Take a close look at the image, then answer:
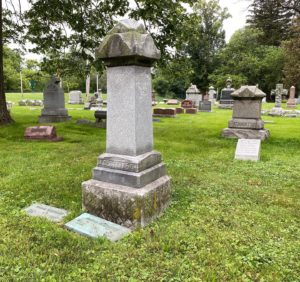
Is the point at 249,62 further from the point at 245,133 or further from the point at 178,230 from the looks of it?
the point at 178,230

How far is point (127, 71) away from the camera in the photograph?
3.60 m

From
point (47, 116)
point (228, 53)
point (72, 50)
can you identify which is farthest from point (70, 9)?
point (228, 53)

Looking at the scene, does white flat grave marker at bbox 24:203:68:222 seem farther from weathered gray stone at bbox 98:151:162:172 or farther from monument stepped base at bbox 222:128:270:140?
A: monument stepped base at bbox 222:128:270:140

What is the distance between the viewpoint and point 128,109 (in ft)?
12.0

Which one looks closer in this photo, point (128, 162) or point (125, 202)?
point (125, 202)

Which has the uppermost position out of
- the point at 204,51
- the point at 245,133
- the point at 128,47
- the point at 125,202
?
the point at 204,51

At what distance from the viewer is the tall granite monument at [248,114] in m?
9.34

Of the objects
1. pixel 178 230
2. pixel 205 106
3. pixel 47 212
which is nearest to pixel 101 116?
pixel 47 212

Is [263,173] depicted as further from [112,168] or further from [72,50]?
[72,50]

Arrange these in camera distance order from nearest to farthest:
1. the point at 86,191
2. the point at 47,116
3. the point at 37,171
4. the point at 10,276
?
the point at 10,276
the point at 86,191
the point at 37,171
the point at 47,116

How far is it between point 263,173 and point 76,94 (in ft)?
85.0

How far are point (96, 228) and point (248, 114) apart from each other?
24.4ft

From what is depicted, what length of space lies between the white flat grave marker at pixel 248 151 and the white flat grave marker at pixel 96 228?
14.9 feet

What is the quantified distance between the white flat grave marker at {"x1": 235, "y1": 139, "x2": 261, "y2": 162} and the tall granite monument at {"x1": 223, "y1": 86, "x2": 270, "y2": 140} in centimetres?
209
